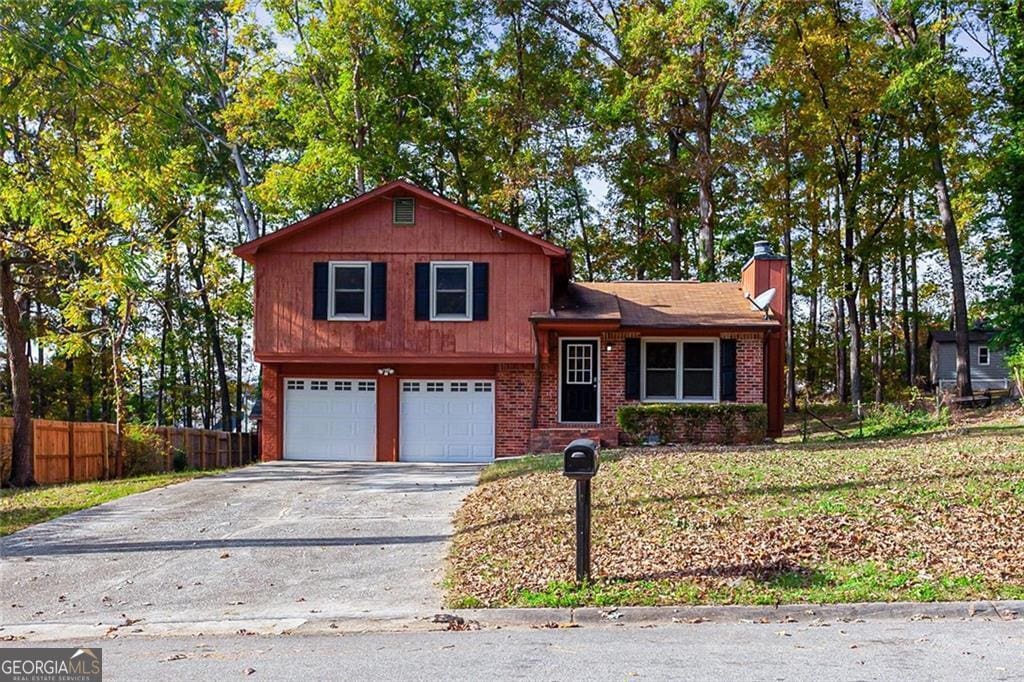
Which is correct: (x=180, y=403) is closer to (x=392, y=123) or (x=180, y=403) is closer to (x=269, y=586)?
(x=392, y=123)

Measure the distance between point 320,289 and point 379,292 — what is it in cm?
135

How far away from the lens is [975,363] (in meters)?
43.0

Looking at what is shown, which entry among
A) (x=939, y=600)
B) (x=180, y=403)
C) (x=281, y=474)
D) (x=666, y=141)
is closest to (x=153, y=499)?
(x=281, y=474)

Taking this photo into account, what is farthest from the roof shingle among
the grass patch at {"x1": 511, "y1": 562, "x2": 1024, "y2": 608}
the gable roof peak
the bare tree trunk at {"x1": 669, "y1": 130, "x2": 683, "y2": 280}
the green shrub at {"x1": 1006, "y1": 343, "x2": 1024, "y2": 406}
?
the grass patch at {"x1": 511, "y1": 562, "x2": 1024, "y2": 608}

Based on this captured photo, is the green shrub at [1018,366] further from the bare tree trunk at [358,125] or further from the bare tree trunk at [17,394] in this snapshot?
the bare tree trunk at [17,394]

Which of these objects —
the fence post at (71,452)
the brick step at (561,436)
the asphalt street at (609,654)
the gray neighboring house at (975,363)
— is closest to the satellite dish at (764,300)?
the brick step at (561,436)

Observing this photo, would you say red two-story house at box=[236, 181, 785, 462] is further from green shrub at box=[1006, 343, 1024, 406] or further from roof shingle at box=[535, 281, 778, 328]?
green shrub at box=[1006, 343, 1024, 406]

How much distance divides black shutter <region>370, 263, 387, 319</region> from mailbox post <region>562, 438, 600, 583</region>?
1421 centimetres

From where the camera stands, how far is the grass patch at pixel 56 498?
1358 cm

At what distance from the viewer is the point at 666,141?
34656mm

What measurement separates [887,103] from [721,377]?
38.0ft

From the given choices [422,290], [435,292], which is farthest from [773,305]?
[422,290]

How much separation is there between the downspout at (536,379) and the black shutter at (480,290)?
1.17 m

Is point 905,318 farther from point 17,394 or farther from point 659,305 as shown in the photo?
point 17,394
